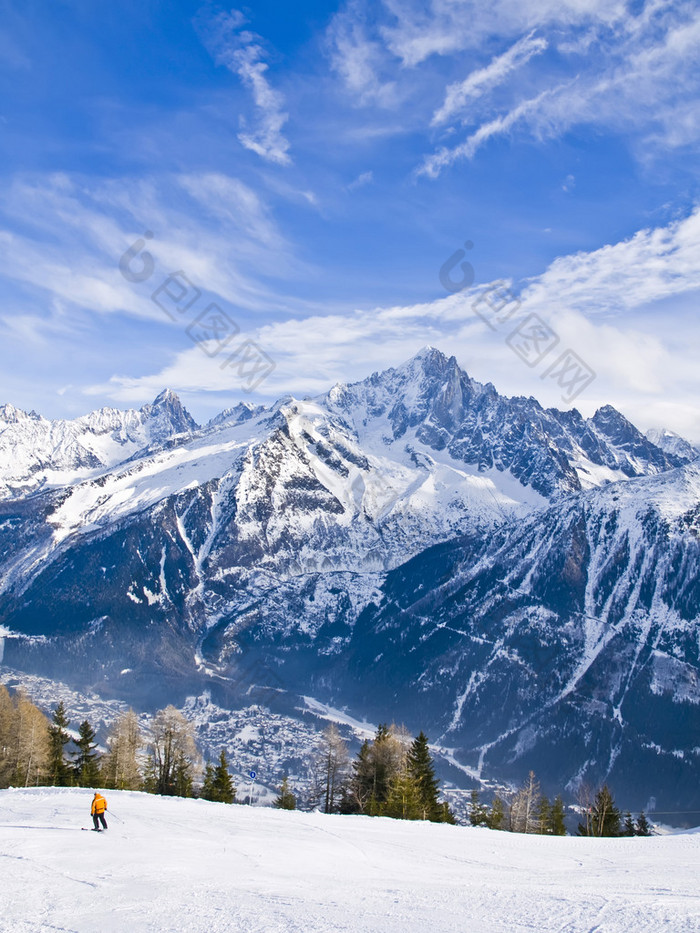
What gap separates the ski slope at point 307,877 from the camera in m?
23.3

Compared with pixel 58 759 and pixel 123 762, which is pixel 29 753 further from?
pixel 123 762

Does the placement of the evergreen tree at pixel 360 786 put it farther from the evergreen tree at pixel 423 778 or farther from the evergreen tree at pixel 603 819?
the evergreen tree at pixel 603 819

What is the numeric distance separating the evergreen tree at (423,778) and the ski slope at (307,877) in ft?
86.6

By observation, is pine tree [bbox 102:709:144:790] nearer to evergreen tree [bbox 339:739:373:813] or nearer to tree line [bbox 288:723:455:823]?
tree line [bbox 288:723:455:823]

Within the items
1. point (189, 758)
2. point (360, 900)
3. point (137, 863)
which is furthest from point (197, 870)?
point (189, 758)

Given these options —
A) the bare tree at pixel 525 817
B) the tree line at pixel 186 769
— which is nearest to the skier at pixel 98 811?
the tree line at pixel 186 769

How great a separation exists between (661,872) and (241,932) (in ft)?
80.3

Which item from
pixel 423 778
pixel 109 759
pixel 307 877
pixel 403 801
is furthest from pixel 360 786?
pixel 307 877

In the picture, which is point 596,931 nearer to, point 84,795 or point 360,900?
point 360,900

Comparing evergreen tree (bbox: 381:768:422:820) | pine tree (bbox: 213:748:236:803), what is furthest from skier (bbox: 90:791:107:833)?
pine tree (bbox: 213:748:236:803)

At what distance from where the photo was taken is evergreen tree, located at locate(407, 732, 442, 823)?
76894mm

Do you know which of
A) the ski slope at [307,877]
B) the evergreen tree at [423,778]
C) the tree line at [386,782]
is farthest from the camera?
the evergreen tree at [423,778]

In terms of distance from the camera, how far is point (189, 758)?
9200 cm

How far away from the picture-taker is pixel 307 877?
1224 inches
